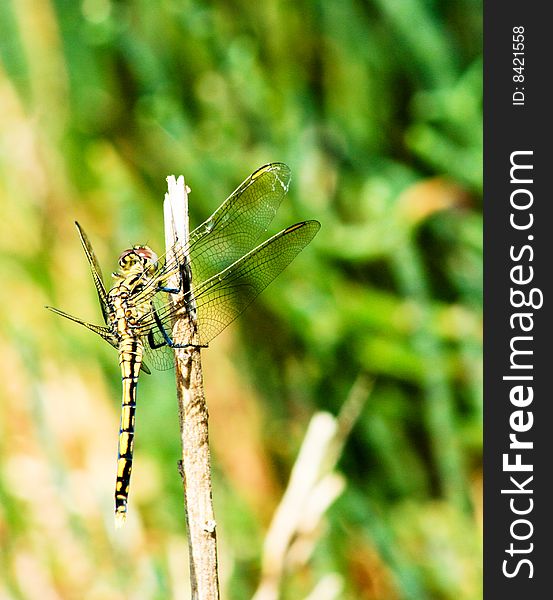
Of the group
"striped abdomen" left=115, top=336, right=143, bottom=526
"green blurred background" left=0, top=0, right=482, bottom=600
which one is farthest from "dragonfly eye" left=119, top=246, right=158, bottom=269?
"green blurred background" left=0, top=0, right=482, bottom=600

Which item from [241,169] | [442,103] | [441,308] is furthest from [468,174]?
[241,169]

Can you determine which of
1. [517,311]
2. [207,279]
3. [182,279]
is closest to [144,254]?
[207,279]

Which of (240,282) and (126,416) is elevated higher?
(240,282)

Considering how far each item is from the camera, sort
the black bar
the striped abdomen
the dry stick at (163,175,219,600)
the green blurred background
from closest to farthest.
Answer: the dry stick at (163,175,219,600)
the striped abdomen
the black bar
the green blurred background

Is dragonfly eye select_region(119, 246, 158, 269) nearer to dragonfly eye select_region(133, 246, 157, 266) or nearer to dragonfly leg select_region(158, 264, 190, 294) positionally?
dragonfly eye select_region(133, 246, 157, 266)

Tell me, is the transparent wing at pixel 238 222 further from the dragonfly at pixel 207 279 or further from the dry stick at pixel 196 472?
the dry stick at pixel 196 472

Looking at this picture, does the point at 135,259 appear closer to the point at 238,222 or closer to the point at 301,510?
the point at 238,222
